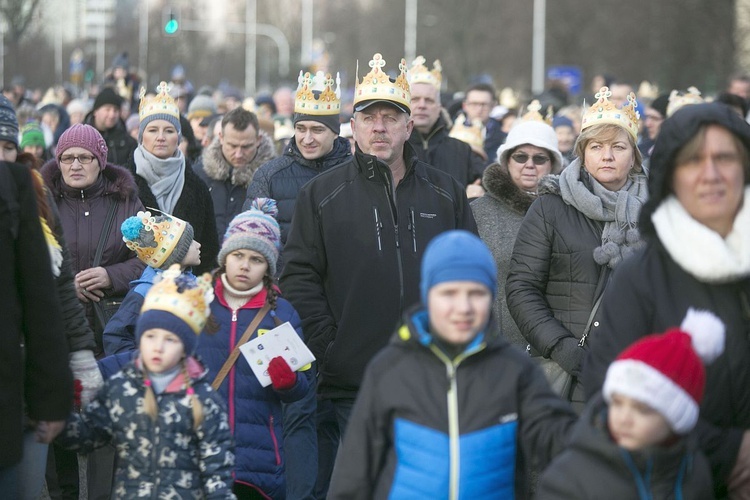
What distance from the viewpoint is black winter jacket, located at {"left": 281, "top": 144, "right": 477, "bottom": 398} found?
6.84 m

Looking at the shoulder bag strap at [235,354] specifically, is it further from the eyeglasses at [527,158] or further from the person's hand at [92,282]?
the eyeglasses at [527,158]

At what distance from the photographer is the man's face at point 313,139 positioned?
929cm

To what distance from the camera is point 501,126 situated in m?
16.6

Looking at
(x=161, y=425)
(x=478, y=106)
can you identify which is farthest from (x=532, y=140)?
(x=478, y=106)

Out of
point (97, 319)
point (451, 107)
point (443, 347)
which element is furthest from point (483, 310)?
point (451, 107)

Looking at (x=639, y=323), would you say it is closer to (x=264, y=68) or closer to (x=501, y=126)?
(x=501, y=126)

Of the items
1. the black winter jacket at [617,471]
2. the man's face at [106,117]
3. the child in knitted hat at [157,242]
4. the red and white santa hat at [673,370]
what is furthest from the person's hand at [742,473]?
the man's face at [106,117]

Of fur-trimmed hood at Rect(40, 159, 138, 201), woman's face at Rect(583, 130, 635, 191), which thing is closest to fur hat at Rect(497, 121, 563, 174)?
woman's face at Rect(583, 130, 635, 191)

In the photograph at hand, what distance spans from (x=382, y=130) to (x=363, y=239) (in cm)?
59

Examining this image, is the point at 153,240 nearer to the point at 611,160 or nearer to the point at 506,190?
the point at 506,190

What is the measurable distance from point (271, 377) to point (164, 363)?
1.19 metres

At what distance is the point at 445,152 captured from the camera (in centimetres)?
1102

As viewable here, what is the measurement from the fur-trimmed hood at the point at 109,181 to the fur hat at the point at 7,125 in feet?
8.99

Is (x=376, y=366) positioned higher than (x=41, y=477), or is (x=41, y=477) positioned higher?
(x=376, y=366)
